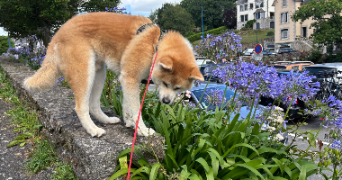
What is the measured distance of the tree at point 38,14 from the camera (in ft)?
40.2

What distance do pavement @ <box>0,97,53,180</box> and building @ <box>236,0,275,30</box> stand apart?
247 feet

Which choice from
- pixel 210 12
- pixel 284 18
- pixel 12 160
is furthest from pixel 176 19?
pixel 12 160

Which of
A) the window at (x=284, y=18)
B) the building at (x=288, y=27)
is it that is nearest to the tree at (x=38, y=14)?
the building at (x=288, y=27)

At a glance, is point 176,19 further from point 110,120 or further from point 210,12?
point 110,120

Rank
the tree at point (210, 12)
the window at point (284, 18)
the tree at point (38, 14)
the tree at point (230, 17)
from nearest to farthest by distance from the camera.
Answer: the tree at point (38, 14), the window at point (284, 18), the tree at point (230, 17), the tree at point (210, 12)

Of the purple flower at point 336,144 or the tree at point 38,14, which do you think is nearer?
the purple flower at point 336,144

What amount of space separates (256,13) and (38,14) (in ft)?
234

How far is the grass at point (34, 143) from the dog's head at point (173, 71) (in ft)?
4.93

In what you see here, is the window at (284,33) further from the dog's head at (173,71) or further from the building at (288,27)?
the dog's head at (173,71)

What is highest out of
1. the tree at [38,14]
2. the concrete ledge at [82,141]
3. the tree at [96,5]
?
the tree at [96,5]

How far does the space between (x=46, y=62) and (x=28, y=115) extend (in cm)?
199

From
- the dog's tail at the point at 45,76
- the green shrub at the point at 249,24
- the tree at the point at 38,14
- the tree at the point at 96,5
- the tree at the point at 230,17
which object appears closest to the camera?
the dog's tail at the point at 45,76

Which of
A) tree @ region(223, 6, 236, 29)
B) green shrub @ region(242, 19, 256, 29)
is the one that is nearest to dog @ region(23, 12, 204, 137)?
green shrub @ region(242, 19, 256, 29)

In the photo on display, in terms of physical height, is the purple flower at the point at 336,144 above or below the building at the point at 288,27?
below
